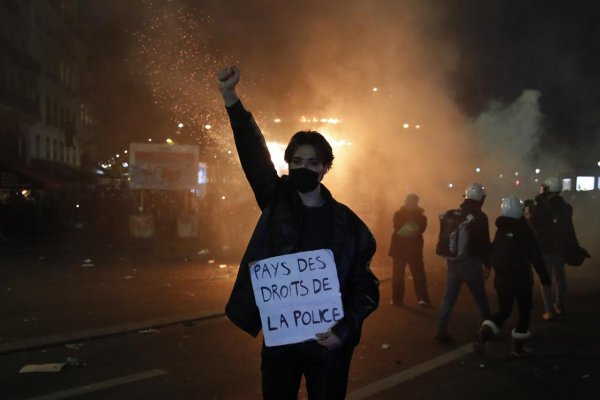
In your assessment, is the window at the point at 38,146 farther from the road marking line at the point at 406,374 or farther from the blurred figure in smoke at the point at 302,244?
the blurred figure in smoke at the point at 302,244

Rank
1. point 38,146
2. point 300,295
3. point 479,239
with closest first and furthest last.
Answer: point 300,295 → point 479,239 → point 38,146

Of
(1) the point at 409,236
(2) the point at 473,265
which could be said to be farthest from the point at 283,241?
(1) the point at 409,236

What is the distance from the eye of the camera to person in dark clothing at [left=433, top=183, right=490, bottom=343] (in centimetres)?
515

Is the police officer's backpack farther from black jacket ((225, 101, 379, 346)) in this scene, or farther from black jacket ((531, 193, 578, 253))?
black jacket ((225, 101, 379, 346))

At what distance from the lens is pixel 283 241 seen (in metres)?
2.10

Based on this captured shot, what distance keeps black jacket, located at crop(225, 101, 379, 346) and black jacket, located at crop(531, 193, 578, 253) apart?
477cm

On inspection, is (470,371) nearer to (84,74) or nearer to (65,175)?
(65,175)

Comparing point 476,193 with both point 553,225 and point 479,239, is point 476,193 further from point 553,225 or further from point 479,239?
point 553,225

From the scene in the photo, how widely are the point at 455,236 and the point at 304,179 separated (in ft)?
10.8

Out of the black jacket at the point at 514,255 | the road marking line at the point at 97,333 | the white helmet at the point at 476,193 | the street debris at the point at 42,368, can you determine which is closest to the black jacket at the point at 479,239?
the white helmet at the point at 476,193

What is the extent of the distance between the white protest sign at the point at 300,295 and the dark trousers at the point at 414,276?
16.4ft

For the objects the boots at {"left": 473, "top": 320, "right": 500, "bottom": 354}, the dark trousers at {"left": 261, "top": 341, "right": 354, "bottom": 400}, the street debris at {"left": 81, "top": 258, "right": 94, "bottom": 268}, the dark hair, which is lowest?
the street debris at {"left": 81, "top": 258, "right": 94, "bottom": 268}

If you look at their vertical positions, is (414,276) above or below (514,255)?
below

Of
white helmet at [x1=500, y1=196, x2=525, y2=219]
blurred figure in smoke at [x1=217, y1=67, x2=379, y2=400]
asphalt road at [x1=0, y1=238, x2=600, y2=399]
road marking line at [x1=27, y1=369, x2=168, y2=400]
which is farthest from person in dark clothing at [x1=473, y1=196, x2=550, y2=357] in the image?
blurred figure in smoke at [x1=217, y1=67, x2=379, y2=400]
